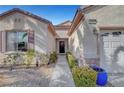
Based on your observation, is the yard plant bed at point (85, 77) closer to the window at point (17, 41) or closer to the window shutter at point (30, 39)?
the window shutter at point (30, 39)

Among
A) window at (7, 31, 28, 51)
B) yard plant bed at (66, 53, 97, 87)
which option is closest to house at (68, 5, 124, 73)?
yard plant bed at (66, 53, 97, 87)

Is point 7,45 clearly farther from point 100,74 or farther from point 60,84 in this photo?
point 100,74

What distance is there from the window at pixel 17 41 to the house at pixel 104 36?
499 cm

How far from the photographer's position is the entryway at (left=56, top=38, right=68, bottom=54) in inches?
1132

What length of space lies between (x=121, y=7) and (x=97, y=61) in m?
3.08

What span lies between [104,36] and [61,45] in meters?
18.9

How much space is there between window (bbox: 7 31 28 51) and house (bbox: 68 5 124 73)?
16.4 feet

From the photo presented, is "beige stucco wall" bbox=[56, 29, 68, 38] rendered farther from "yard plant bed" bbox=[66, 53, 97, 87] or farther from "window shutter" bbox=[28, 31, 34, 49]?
"yard plant bed" bbox=[66, 53, 97, 87]

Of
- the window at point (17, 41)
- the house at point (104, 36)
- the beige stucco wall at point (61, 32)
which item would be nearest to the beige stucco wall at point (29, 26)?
the window at point (17, 41)

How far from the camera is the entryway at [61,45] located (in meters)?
28.7

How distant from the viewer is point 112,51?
10.7m

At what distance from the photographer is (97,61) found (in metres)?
10.5

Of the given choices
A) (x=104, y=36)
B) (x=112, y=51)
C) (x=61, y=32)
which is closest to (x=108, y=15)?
(x=104, y=36)

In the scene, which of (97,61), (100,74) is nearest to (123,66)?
(97,61)
